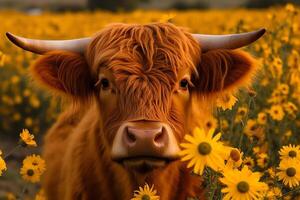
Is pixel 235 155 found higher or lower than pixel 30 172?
higher

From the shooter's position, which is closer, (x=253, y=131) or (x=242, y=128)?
(x=242, y=128)

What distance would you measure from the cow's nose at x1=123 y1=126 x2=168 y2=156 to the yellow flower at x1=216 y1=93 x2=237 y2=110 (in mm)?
767

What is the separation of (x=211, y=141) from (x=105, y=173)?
157 centimetres

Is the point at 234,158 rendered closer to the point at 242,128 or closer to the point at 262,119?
the point at 242,128

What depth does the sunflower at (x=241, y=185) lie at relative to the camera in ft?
9.16

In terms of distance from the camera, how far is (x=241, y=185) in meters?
2.80

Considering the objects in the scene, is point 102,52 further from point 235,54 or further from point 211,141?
point 211,141

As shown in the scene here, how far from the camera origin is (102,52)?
3.96 metres

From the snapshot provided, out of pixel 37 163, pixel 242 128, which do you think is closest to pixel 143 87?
pixel 242 128

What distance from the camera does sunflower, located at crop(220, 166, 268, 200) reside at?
9.16 ft

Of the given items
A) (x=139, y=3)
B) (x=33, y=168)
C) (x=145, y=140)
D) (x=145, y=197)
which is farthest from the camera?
(x=139, y=3)

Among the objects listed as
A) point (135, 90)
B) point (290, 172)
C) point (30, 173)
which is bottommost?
point (30, 173)

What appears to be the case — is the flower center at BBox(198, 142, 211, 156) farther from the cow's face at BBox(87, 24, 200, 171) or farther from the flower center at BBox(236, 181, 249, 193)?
the cow's face at BBox(87, 24, 200, 171)

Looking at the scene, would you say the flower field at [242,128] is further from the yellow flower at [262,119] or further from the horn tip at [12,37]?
the horn tip at [12,37]
